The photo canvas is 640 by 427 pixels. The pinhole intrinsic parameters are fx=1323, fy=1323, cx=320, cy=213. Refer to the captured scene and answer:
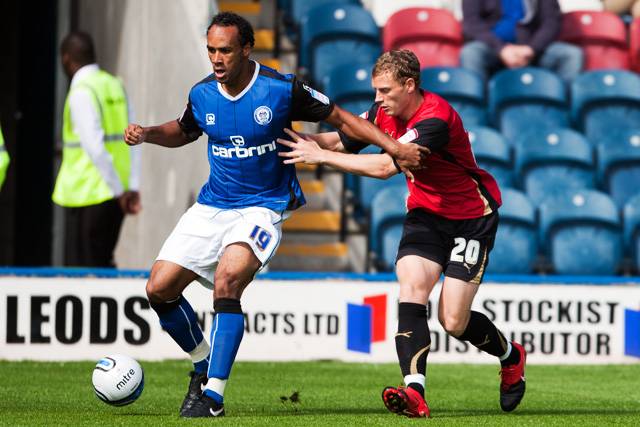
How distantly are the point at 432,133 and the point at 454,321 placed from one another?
3.12ft

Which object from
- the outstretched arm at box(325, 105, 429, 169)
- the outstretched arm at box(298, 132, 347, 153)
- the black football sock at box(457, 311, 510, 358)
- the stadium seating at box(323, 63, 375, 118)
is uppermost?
the outstretched arm at box(325, 105, 429, 169)

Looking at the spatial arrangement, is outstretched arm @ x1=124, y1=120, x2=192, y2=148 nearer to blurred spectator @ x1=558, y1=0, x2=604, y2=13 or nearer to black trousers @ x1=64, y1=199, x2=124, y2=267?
black trousers @ x1=64, y1=199, x2=124, y2=267

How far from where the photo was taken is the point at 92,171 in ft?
30.6

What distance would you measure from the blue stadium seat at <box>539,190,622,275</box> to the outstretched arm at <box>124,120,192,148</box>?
196 inches

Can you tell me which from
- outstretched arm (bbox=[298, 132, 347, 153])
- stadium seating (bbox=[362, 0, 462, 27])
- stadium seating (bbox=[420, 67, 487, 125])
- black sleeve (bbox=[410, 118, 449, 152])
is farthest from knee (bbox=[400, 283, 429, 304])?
stadium seating (bbox=[362, 0, 462, 27])

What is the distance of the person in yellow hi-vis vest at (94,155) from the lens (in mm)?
9242

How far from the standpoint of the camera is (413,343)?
6.23 metres

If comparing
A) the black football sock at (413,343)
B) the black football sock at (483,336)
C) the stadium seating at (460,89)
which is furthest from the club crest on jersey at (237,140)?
the stadium seating at (460,89)

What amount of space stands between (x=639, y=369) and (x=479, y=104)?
135 inches

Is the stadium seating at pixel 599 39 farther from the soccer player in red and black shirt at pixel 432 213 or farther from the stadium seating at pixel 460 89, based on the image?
the soccer player in red and black shirt at pixel 432 213

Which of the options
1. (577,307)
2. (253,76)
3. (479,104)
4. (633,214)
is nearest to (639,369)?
(577,307)

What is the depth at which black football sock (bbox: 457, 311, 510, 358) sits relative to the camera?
6.65 metres

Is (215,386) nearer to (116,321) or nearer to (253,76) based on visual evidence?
(253,76)

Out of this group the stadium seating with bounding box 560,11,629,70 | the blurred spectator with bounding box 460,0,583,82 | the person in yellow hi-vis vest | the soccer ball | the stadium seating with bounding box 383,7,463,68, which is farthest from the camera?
the stadium seating with bounding box 560,11,629,70
